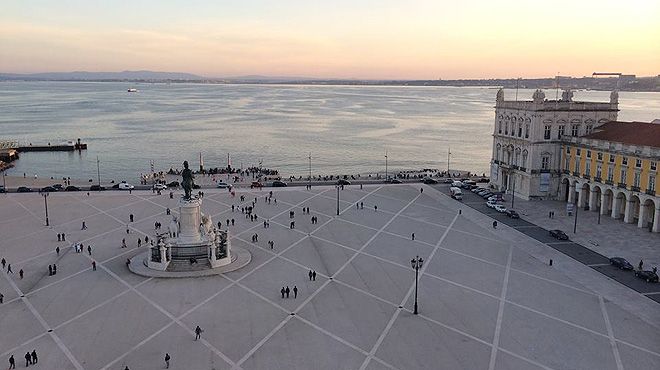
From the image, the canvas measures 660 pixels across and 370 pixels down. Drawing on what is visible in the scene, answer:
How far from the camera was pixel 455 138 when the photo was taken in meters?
141

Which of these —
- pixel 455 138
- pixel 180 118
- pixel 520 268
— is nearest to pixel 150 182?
pixel 520 268

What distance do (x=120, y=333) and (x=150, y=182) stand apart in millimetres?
48760

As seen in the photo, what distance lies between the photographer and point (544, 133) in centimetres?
5903

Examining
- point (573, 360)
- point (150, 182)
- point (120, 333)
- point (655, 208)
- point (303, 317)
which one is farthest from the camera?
point (150, 182)

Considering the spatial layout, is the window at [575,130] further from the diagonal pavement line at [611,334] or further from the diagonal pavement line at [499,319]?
the diagonal pavement line at [611,334]

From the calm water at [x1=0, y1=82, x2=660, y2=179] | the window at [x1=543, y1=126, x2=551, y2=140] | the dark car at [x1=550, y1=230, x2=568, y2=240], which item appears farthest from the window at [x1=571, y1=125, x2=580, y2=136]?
the calm water at [x1=0, y1=82, x2=660, y2=179]

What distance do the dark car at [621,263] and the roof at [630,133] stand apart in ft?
49.1

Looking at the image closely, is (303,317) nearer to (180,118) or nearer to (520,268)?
(520,268)

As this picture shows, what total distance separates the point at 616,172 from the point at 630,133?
4513 millimetres

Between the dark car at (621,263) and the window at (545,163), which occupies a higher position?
the window at (545,163)

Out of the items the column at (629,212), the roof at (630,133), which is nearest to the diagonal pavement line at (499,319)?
the column at (629,212)

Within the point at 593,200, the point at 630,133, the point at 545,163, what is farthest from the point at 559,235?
the point at 545,163

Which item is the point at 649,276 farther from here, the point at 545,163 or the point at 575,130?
the point at 575,130

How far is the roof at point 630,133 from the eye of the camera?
1957 inches
